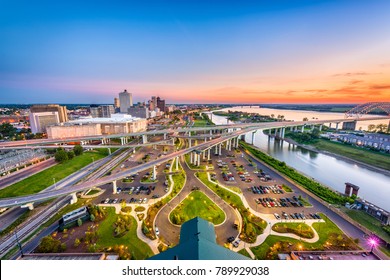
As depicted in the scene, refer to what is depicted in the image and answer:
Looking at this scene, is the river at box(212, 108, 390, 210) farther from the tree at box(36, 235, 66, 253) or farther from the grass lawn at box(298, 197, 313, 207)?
the tree at box(36, 235, 66, 253)

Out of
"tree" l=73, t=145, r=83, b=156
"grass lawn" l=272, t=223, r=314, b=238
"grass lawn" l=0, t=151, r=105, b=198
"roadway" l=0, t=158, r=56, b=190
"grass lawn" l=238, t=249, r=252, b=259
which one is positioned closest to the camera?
"grass lawn" l=238, t=249, r=252, b=259

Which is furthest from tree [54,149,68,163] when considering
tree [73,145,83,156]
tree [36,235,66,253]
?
tree [36,235,66,253]

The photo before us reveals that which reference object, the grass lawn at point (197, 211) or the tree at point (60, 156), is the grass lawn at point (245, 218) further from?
the tree at point (60, 156)

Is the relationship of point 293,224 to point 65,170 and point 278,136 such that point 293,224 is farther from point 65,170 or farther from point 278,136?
point 278,136

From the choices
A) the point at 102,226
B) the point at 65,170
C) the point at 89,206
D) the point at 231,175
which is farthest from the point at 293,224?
the point at 65,170

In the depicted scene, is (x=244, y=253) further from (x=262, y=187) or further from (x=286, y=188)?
(x=286, y=188)

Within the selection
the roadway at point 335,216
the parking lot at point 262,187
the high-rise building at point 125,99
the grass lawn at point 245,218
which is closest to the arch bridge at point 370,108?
the parking lot at point 262,187

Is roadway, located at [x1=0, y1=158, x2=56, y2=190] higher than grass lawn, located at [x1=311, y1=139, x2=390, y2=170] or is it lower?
higher

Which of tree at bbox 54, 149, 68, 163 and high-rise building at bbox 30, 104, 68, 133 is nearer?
tree at bbox 54, 149, 68, 163
